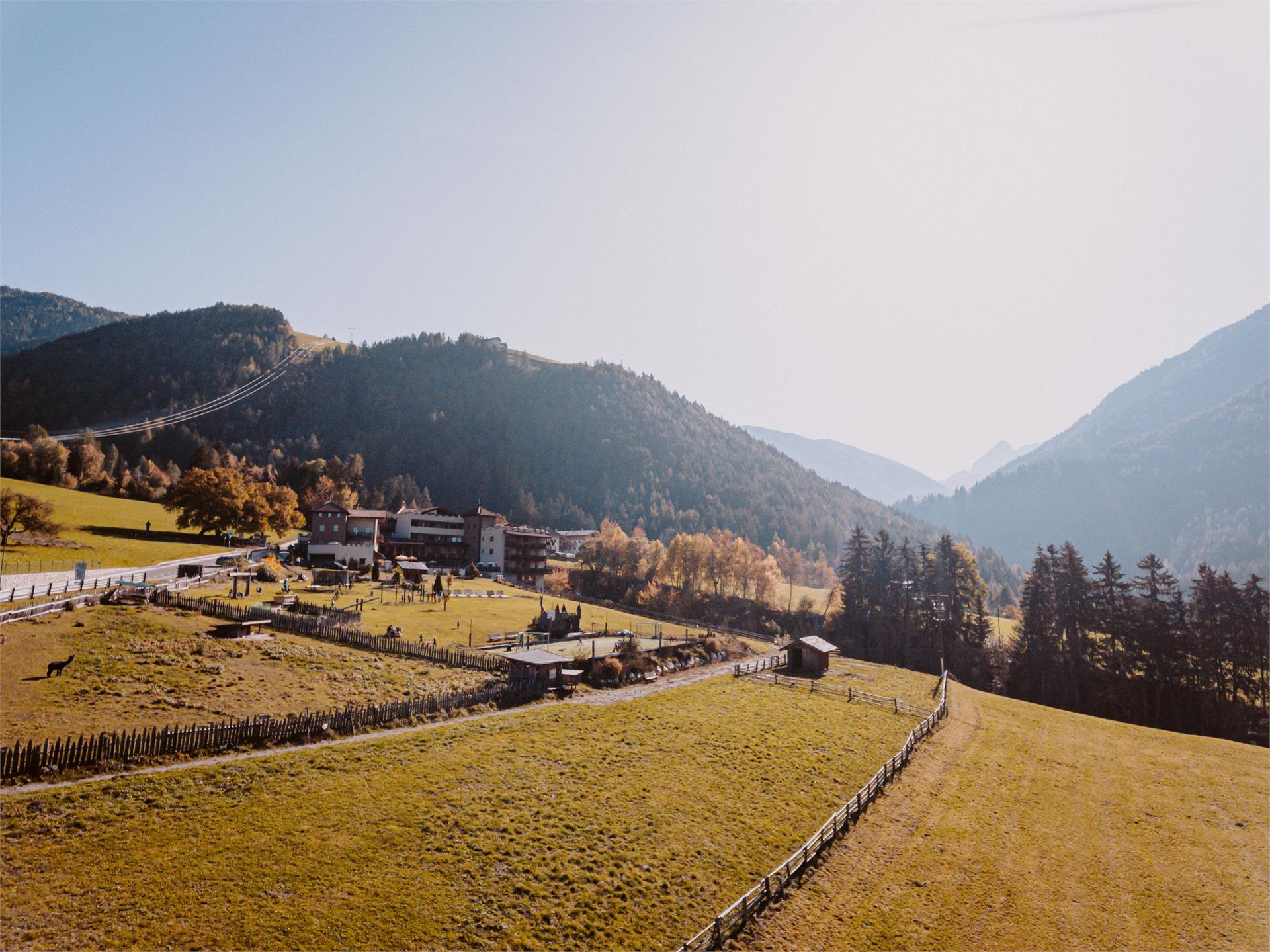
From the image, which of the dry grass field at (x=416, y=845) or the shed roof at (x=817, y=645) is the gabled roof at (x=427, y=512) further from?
the dry grass field at (x=416, y=845)

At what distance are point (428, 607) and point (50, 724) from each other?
134ft

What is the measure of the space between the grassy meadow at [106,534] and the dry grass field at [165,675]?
85.2 ft

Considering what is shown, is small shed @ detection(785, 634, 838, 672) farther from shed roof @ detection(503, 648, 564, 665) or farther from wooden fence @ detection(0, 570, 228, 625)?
wooden fence @ detection(0, 570, 228, 625)

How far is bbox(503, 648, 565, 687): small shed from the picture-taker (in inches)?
1689

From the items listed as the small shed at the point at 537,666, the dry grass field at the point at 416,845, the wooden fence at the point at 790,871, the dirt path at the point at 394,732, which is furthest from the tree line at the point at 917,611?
the small shed at the point at 537,666

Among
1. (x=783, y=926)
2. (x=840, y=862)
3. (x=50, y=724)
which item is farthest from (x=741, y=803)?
(x=50, y=724)

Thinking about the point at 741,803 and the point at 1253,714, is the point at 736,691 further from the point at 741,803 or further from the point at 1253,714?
the point at 1253,714

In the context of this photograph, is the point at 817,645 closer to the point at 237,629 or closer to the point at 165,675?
the point at 237,629

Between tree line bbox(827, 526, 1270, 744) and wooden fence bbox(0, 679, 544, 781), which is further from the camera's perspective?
tree line bbox(827, 526, 1270, 744)

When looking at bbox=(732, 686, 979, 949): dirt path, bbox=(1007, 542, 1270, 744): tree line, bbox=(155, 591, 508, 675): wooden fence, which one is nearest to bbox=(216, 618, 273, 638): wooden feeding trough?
bbox=(155, 591, 508, 675): wooden fence

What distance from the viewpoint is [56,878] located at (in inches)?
639

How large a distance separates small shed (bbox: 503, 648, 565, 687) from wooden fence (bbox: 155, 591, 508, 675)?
208cm

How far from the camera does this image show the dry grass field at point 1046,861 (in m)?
21.1

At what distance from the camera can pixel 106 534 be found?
77.6 m
